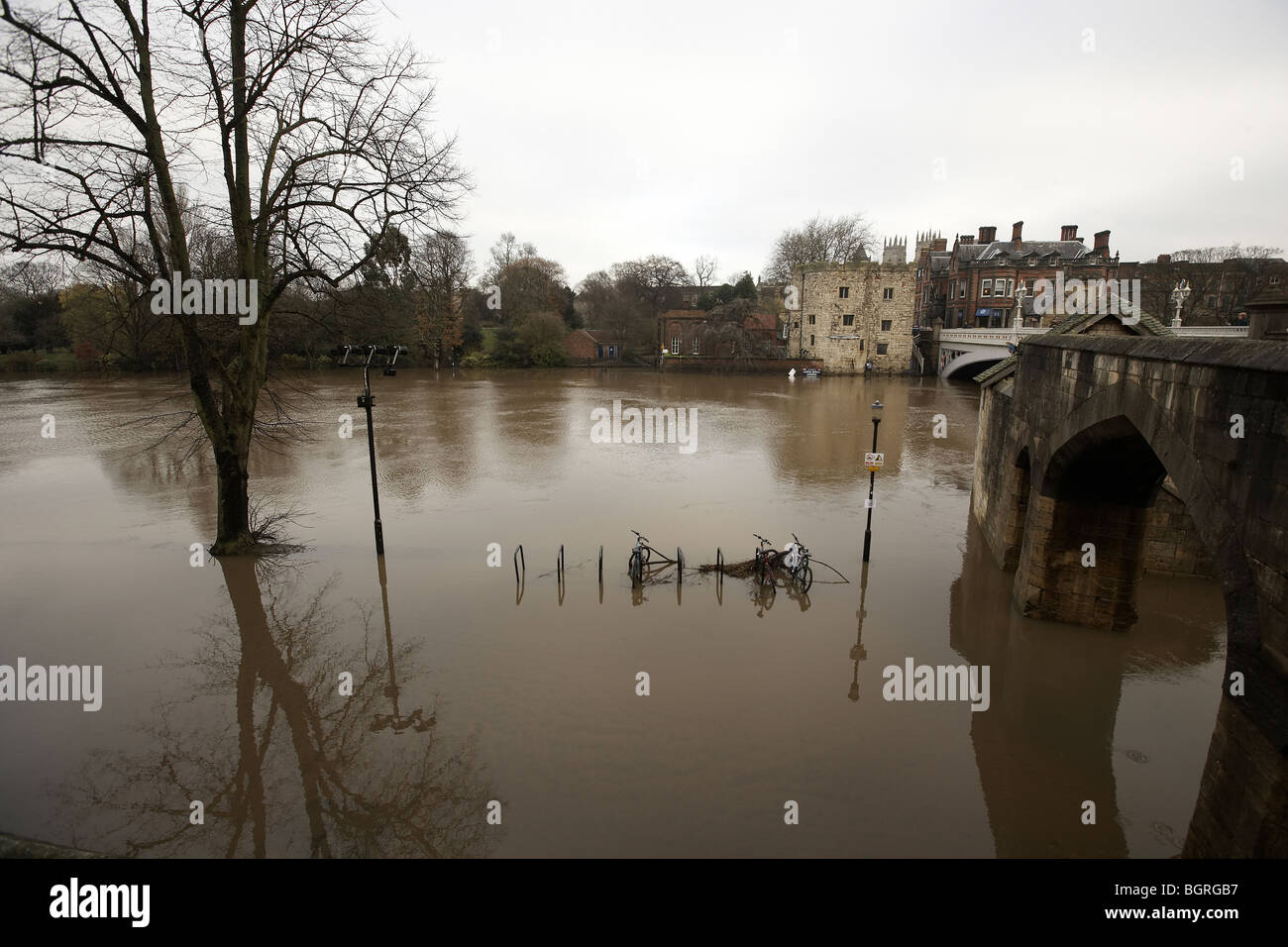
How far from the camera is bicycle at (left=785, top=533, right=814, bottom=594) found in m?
11.7

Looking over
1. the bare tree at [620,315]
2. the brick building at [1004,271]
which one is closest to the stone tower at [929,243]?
the brick building at [1004,271]

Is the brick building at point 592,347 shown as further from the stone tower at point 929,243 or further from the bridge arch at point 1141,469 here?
the bridge arch at point 1141,469

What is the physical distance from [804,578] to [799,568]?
299 mm

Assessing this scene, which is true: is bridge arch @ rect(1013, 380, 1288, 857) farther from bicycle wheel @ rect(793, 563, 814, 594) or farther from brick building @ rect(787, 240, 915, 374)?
brick building @ rect(787, 240, 915, 374)

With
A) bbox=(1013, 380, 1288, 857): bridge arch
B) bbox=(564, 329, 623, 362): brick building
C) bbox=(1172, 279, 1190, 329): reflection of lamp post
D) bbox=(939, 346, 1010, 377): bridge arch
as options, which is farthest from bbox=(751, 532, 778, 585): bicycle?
bbox=(564, 329, 623, 362): brick building

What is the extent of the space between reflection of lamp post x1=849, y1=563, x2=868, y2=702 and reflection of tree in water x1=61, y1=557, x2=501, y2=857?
5020 millimetres

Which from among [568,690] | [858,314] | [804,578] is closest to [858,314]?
[858,314]

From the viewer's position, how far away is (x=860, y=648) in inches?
387

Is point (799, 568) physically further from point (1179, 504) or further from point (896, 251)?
point (896, 251)

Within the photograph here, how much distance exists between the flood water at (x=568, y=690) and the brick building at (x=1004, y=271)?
147 ft

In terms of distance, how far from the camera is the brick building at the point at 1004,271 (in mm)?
50594

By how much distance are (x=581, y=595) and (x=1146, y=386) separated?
344 inches

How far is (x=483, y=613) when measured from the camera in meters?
10.8
